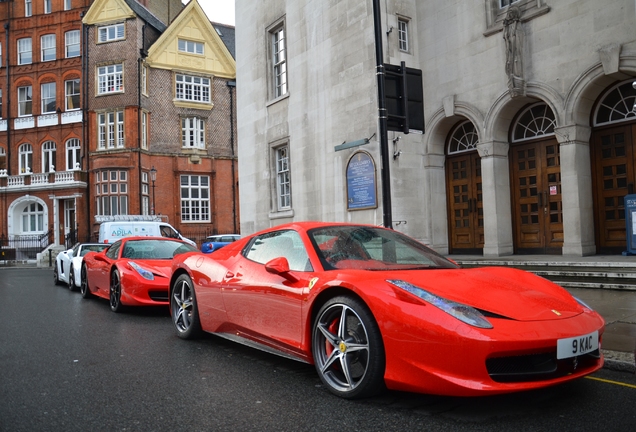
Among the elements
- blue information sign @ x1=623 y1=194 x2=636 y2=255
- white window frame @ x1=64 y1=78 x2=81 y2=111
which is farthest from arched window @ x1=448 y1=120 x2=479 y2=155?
white window frame @ x1=64 y1=78 x2=81 y2=111

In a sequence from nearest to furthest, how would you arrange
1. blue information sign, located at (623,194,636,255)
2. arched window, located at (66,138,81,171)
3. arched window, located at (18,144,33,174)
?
1. blue information sign, located at (623,194,636,255)
2. arched window, located at (66,138,81,171)
3. arched window, located at (18,144,33,174)

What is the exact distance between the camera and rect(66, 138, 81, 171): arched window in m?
38.7

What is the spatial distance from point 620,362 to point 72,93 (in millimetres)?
41045

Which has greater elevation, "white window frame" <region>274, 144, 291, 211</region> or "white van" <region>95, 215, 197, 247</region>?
"white window frame" <region>274, 144, 291, 211</region>

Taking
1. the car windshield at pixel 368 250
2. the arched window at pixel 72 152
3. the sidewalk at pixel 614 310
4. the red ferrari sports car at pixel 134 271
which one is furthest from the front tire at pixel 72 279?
the arched window at pixel 72 152

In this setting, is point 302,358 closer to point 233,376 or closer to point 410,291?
point 233,376

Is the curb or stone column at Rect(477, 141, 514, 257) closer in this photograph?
the curb

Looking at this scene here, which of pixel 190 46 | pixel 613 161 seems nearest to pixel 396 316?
pixel 613 161

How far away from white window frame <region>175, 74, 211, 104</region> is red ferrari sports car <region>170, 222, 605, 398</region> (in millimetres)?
36075

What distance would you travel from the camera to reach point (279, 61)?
2094 centimetres

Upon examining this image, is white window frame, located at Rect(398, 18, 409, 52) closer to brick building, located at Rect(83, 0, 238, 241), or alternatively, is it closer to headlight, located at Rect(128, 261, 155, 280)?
headlight, located at Rect(128, 261, 155, 280)

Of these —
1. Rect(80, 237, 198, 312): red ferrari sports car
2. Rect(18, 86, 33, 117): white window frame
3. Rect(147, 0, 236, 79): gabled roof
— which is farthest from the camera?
Rect(18, 86, 33, 117): white window frame

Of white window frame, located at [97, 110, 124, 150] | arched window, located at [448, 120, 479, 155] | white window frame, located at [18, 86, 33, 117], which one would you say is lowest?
arched window, located at [448, 120, 479, 155]

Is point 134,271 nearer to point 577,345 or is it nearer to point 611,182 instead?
point 577,345
